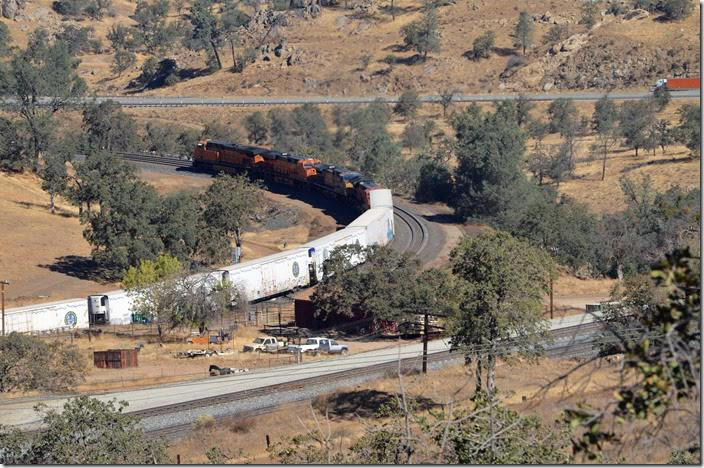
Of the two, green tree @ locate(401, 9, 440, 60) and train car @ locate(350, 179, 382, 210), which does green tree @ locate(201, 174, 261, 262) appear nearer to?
train car @ locate(350, 179, 382, 210)

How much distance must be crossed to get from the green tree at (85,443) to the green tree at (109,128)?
77.1 meters

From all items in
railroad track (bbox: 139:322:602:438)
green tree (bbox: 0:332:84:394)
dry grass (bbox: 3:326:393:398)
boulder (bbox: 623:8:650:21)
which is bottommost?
dry grass (bbox: 3:326:393:398)

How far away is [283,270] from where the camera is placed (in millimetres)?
55688

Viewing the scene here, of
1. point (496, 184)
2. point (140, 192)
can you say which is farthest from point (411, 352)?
point (496, 184)

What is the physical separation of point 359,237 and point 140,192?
514 inches

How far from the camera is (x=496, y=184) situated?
71.8 metres

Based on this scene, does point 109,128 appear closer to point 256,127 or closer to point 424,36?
point 256,127

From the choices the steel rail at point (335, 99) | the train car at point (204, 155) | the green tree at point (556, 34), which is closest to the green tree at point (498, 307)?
the train car at point (204, 155)

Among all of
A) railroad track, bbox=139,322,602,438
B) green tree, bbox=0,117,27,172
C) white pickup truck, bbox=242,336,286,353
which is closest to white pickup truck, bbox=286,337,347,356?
white pickup truck, bbox=242,336,286,353

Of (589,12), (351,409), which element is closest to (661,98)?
(589,12)

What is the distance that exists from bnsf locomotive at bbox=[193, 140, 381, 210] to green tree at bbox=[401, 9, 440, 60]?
139ft

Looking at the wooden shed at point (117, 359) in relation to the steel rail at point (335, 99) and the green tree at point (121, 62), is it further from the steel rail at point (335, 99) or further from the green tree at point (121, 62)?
the green tree at point (121, 62)

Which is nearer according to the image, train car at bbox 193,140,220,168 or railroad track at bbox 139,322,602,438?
railroad track at bbox 139,322,602,438

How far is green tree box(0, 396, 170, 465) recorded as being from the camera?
81.8 ft
